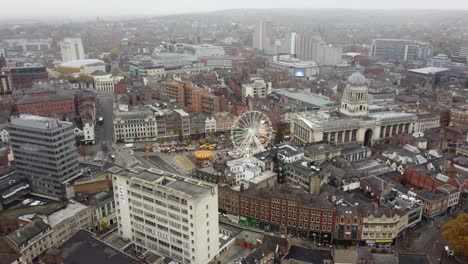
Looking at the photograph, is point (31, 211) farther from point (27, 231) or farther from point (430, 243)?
point (430, 243)

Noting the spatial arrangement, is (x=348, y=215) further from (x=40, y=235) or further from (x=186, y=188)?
(x=40, y=235)

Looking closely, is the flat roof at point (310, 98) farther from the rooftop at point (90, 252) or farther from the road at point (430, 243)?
the rooftop at point (90, 252)

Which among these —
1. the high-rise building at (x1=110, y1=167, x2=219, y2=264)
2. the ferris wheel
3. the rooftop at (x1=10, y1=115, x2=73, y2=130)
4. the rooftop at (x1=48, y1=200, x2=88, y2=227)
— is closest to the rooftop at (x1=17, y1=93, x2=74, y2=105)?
the rooftop at (x1=10, y1=115, x2=73, y2=130)

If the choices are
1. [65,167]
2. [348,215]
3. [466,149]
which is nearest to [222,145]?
[65,167]

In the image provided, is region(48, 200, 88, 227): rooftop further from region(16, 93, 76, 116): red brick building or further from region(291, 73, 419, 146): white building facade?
region(16, 93, 76, 116): red brick building

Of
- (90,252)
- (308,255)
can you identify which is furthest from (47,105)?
(308,255)
